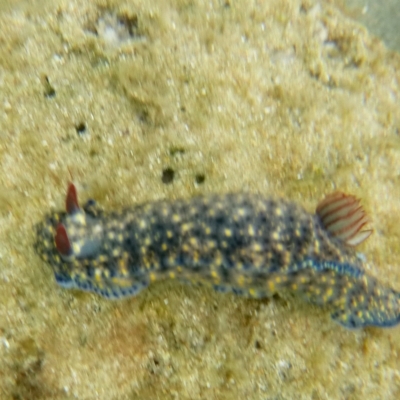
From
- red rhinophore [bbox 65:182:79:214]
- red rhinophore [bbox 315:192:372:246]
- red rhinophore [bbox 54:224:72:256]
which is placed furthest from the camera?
red rhinophore [bbox 315:192:372:246]

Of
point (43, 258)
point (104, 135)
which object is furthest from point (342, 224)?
point (43, 258)

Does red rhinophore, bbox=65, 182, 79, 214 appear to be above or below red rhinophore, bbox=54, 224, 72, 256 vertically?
above

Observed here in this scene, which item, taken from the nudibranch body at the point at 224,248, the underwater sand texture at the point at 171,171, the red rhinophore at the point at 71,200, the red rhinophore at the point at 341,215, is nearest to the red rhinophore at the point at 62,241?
the nudibranch body at the point at 224,248

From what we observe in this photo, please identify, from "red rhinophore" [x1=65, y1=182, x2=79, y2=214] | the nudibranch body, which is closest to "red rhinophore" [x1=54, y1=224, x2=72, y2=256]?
the nudibranch body

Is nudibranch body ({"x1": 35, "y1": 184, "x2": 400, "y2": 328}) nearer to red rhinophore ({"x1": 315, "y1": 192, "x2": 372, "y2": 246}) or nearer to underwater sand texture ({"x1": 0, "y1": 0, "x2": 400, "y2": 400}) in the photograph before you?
red rhinophore ({"x1": 315, "y1": 192, "x2": 372, "y2": 246})

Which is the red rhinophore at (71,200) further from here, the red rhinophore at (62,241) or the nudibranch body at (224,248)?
the red rhinophore at (62,241)

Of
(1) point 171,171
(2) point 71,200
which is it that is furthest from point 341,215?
(2) point 71,200

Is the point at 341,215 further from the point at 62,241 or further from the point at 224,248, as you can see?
the point at 62,241
